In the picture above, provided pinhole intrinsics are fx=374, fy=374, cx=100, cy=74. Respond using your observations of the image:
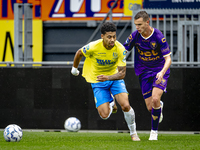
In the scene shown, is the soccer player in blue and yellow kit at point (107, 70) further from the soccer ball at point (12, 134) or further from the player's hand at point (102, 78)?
the soccer ball at point (12, 134)

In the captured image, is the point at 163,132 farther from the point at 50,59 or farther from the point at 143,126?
the point at 50,59

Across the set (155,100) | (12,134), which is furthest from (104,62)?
(12,134)

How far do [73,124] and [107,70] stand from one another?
6.03 feet

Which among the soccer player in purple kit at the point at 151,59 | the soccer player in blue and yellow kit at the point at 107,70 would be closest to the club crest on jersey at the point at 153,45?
the soccer player in purple kit at the point at 151,59

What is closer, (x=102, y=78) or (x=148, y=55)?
(x=102, y=78)

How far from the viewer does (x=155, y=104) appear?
645 cm

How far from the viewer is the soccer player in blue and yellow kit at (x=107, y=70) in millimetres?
6385

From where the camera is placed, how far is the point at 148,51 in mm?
6703

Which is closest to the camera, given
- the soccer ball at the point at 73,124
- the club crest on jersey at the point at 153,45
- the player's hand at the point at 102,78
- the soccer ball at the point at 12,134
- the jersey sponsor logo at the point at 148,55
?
the soccer ball at the point at 12,134

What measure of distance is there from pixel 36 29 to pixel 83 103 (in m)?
5.18

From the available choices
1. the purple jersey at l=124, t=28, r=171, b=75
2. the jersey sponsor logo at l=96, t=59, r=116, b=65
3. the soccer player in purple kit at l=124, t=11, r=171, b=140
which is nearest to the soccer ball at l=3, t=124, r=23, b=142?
the jersey sponsor logo at l=96, t=59, r=116, b=65

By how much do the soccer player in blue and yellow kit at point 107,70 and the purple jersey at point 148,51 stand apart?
33 centimetres

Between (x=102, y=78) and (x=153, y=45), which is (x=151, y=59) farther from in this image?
(x=102, y=78)

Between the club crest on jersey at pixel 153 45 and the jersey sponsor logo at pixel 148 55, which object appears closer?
the club crest on jersey at pixel 153 45
